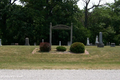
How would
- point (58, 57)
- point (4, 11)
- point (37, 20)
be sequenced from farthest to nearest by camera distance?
point (4, 11)
point (37, 20)
point (58, 57)

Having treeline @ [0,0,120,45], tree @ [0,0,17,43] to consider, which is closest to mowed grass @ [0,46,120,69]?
treeline @ [0,0,120,45]

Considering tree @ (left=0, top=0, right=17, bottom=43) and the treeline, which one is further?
tree @ (left=0, top=0, right=17, bottom=43)

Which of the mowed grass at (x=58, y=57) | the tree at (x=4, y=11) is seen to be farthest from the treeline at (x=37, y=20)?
the mowed grass at (x=58, y=57)

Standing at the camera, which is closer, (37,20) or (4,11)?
(37,20)

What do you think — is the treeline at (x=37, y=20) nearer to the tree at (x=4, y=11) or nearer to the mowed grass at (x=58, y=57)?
the tree at (x=4, y=11)

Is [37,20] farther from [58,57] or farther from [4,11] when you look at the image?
[58,57]

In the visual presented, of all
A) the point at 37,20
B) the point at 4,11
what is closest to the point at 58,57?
the point at 37,20

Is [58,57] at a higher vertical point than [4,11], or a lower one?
lower

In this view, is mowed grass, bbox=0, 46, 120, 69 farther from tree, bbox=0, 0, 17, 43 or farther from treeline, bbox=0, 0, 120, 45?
tree, bbox=0, 0, 17, 43

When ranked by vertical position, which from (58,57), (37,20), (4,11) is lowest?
(58,57)

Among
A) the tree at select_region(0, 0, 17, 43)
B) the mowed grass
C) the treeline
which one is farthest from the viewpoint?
the tree at select_region(0, 0, 17, 43)

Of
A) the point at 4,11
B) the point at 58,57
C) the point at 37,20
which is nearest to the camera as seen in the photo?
the point at 58,57
